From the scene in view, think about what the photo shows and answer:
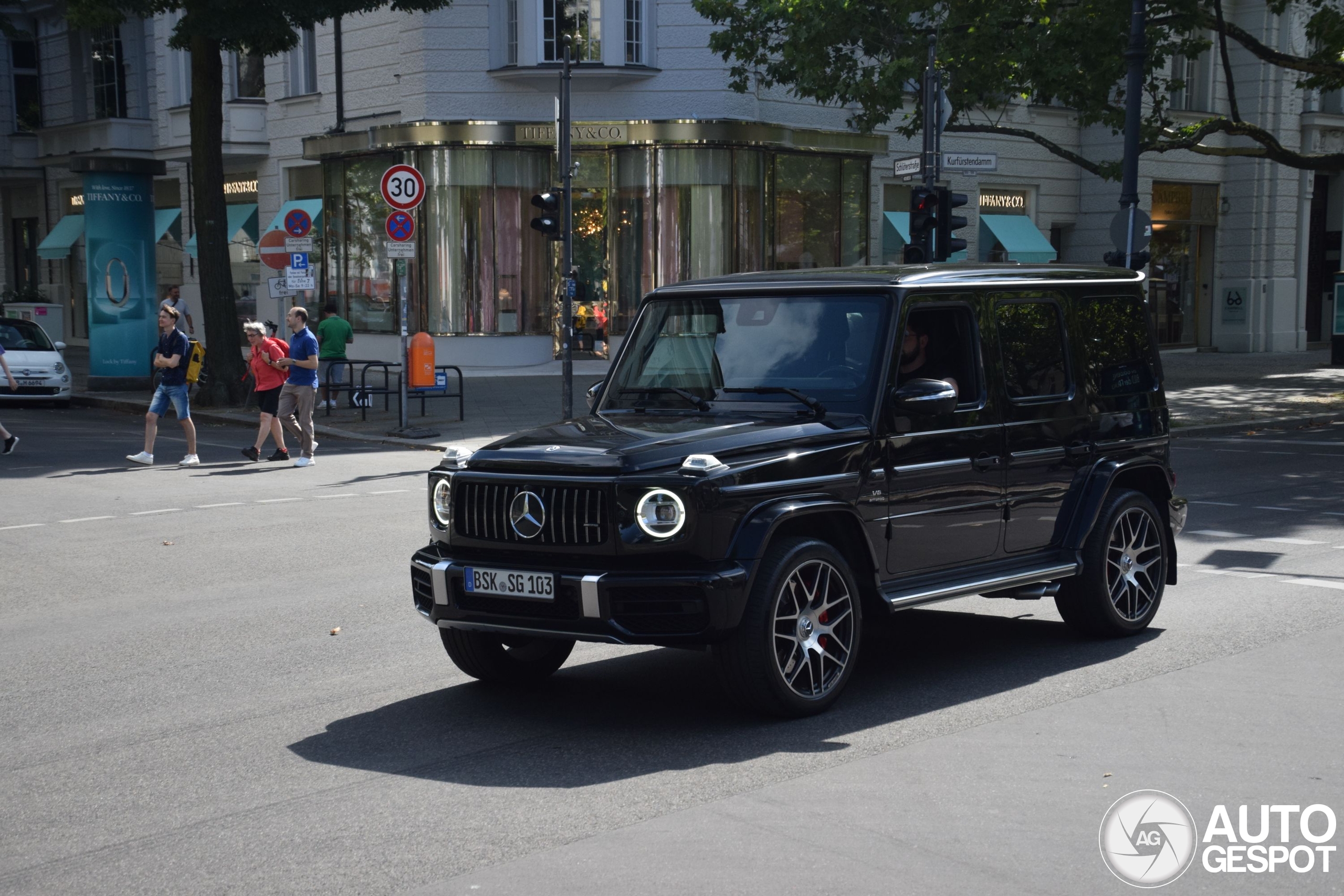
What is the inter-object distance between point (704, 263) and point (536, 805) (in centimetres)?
2537

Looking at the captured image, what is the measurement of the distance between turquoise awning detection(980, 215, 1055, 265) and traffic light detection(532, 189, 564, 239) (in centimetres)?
1723

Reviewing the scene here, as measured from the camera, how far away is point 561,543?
6070 millimetres

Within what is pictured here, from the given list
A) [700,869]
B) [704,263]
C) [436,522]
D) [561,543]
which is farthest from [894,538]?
[704,263]

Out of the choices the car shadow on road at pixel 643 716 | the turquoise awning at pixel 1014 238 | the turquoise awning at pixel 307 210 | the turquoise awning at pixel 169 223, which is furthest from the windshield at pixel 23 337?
the car shadow on road at pixel 643 716

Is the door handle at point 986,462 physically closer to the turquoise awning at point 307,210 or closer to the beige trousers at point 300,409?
the beige trousers at point 300,409

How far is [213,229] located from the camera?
23.8 metres

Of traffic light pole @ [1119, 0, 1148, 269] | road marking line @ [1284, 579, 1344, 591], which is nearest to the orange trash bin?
traffic light pole @ [1119, 0, 1148, 269]

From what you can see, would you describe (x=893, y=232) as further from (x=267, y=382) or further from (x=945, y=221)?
(x=267, y=382)

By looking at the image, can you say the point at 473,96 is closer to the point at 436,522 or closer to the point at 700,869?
the point at 436,522

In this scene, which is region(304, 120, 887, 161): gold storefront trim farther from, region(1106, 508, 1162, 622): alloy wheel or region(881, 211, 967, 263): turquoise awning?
region(1106, 508, 1162, 622): alloy wheel

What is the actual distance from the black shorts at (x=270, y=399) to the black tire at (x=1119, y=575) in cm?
1162

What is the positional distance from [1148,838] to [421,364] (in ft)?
58.9

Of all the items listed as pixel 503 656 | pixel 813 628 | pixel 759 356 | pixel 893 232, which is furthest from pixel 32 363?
pixel 813 628

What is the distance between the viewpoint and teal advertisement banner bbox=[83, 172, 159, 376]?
26.7m
